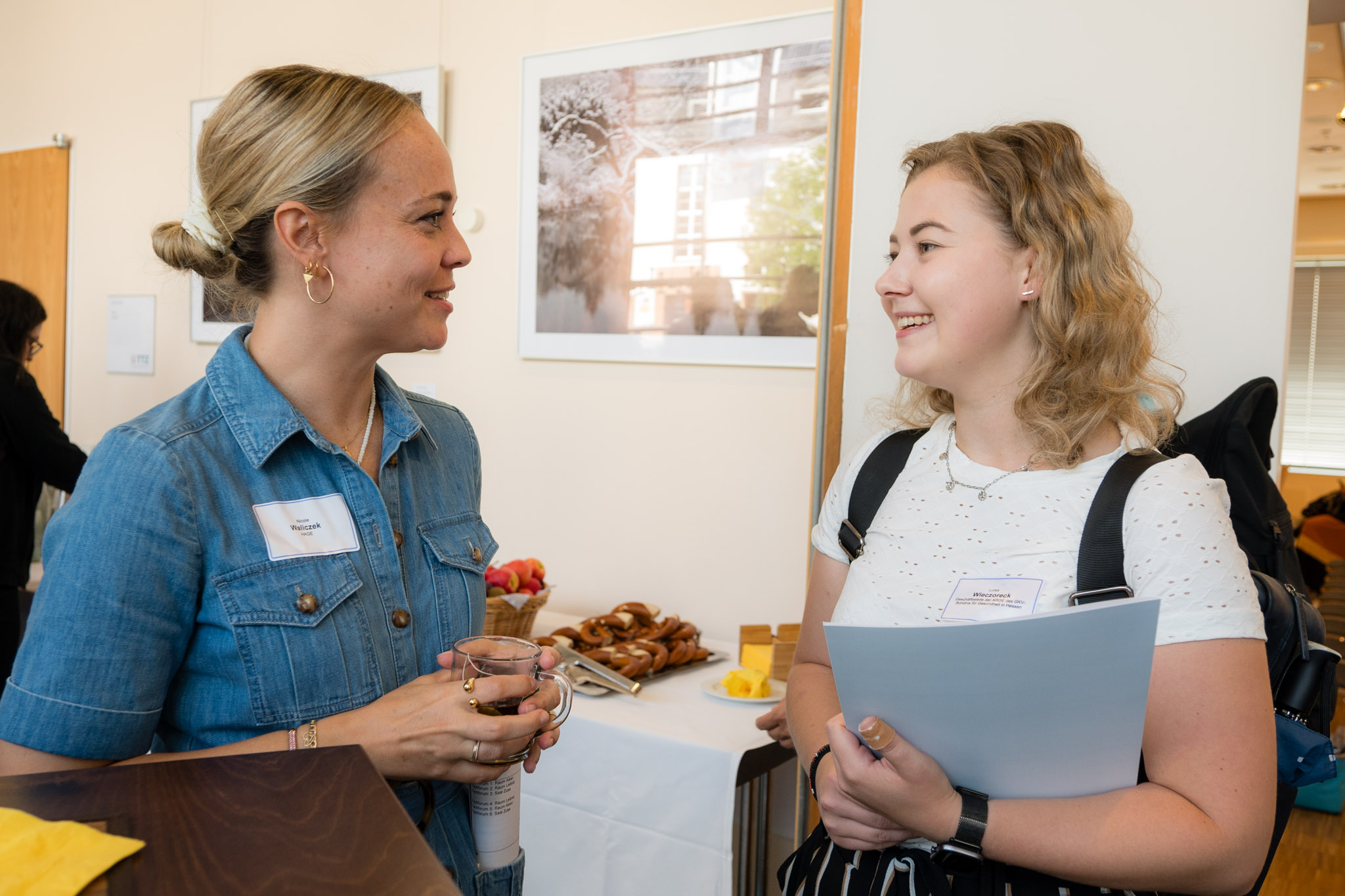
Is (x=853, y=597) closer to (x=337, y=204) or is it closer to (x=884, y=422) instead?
(x=884, y=422)

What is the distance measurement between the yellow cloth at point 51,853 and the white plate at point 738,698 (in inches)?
69.8

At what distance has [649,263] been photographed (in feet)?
9.59

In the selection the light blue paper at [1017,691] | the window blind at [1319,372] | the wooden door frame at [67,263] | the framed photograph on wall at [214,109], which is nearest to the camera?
the light blue paper at [1017,691]

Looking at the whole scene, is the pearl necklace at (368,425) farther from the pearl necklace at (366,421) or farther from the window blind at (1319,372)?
the window blind at (1319,372)

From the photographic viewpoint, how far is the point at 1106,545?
1.09m

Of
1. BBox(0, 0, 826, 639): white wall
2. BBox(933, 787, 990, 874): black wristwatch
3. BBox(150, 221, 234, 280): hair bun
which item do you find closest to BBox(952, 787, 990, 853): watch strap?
BBox(933, 787, 990, 874): black wristwatch

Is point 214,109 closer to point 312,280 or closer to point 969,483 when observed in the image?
point 312,280

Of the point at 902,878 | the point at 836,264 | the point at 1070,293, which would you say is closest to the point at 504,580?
the point at 836,264

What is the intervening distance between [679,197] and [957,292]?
1754mm

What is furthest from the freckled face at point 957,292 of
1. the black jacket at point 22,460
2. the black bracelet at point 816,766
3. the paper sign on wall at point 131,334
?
the paper sign on wall at point 131,334

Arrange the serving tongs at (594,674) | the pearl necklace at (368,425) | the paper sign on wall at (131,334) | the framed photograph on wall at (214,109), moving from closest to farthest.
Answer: the pearl necklace at (368,425) → the serving tongs at (594,674) → the framed photograph on wall at (214,109) → the paper sign on wall at (131,334)

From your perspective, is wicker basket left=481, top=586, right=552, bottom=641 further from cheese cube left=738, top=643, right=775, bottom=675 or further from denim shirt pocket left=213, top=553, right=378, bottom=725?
denim shirt pocket left=213, top=553, right=378, bottom=725

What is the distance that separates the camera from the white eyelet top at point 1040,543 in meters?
1.03

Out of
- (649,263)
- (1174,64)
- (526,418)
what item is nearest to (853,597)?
(1174,64)
